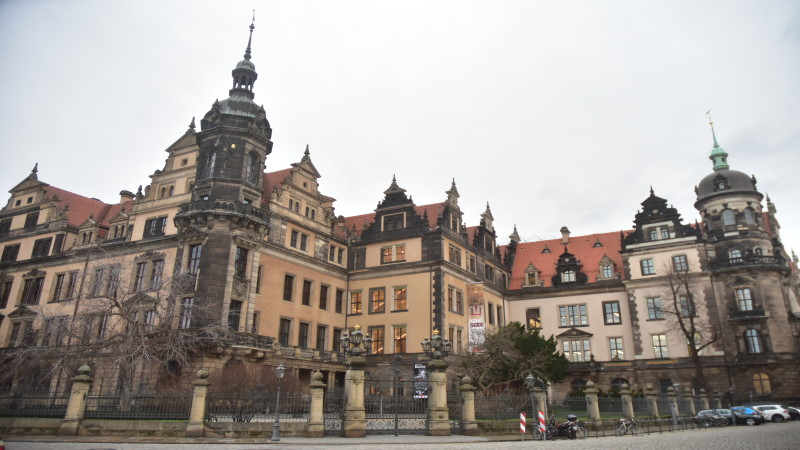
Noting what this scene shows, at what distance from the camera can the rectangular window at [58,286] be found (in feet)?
140

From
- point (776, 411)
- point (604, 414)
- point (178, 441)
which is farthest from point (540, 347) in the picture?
point (178, 441)

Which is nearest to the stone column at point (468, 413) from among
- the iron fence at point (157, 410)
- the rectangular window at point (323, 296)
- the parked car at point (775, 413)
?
the iron fence at point (157, 410)

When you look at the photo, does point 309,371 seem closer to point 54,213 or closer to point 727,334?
point 54,213

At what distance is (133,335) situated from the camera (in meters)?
28.3

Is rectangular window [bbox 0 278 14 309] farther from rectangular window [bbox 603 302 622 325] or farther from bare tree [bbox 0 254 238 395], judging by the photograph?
rectangular window [bbox 603 302 622 325]

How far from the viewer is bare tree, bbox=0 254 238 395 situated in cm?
2834

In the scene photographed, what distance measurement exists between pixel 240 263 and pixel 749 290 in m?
40.4

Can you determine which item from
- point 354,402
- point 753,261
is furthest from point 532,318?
point 354,402

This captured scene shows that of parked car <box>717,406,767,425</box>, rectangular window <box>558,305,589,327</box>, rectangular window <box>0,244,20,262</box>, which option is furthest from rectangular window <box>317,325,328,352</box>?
parked car <box>717,406,767,425</box>

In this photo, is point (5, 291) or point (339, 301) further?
point (5, 291)

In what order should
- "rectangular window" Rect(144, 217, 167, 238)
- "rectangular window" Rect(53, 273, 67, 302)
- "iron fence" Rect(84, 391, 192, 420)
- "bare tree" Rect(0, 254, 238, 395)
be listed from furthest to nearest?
"rectangular window" Rect(53, 273, 67, 302), "rectangular window" Rect(144, 217, 167, 238), "bare tree" Rect(0, 254, 238, 395), "iron fence" Rect(84, 391, 192, 420)

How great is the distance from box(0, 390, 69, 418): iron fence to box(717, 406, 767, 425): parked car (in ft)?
118

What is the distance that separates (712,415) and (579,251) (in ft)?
79.0

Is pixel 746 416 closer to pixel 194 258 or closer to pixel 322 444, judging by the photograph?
pixel 322 444
